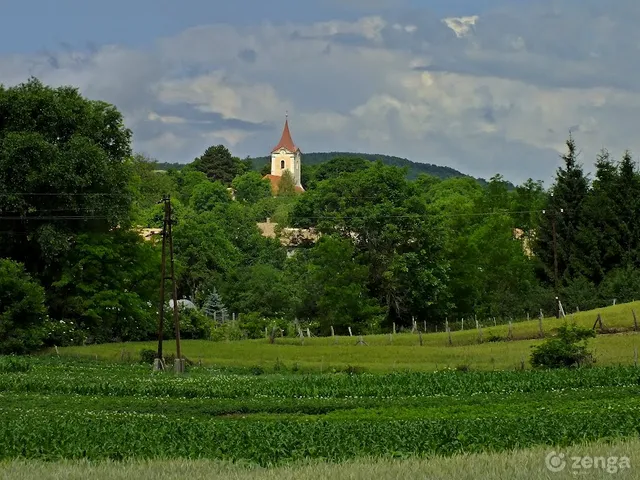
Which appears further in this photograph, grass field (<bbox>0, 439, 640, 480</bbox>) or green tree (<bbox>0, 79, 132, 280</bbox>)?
green tree (<bbox>0, 79, 132, 280</bbox>)

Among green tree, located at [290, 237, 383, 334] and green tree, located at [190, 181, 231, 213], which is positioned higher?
green tree, located at [190, 181, 231, 213]

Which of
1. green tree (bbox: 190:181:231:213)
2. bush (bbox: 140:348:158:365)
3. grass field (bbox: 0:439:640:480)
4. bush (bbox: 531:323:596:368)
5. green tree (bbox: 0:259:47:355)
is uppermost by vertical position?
green tree (bbox: 190:181:231:213)

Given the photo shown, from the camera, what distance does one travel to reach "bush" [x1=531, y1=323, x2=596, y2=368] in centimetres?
5062

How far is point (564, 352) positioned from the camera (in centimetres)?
5050

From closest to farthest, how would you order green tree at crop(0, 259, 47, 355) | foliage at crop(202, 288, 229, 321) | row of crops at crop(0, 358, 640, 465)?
row of crops at crop(0, 358, 640, 465), green tree at crop(0, 259, 47, 355), foliage at crop(202, 288, 229, 321)

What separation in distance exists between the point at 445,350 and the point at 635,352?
13.0 meters

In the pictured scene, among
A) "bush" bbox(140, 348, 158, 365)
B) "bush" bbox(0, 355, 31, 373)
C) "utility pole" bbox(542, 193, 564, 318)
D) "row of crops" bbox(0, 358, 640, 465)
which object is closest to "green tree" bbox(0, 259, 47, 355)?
Result: "bush" bbox(140, 348, 158, 365)

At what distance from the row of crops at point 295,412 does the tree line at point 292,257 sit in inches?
592

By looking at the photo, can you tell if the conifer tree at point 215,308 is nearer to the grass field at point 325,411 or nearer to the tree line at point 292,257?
the tree line at point 292,257

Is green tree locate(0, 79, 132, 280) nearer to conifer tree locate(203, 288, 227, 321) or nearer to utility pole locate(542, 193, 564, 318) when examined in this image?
conifer tree locate(203, 288, 227, 321)

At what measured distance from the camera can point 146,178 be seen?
463 feet

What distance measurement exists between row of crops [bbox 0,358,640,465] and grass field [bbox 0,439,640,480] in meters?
2.44

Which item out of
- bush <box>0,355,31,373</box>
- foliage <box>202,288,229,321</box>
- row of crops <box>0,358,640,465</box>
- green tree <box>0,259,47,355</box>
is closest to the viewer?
row of crops <box>0,358,640,465</box>

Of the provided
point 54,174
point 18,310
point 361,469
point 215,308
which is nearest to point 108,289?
point 18,310
